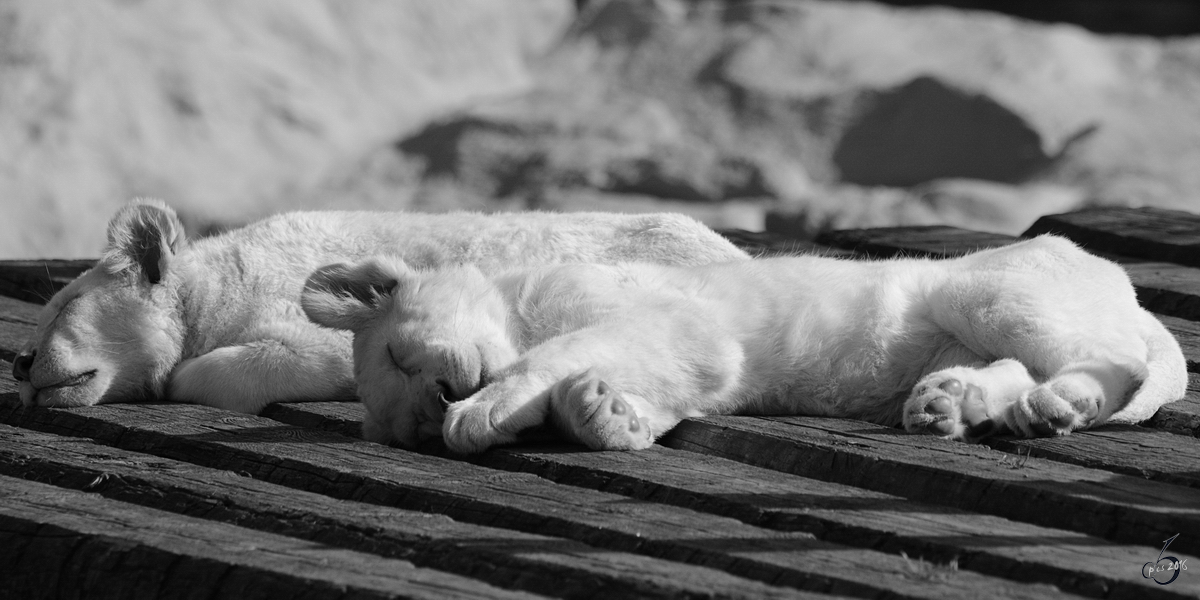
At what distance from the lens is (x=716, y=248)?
18.2 feet

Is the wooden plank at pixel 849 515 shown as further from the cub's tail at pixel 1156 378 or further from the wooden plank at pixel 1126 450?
the cub's tail at pixel 1156 378

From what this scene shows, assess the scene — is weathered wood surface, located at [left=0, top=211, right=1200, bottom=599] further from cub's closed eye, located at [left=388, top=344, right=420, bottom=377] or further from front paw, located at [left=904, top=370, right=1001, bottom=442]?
cub's closed eye, located at [left=388, top=344, right=420, bottom=377]

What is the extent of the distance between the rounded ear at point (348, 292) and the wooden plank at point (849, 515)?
875 millimetres

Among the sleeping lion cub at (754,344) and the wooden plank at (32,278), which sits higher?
the sleeping lion cub at (754,344)

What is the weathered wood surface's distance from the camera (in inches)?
96.5

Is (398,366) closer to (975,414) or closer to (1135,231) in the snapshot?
(975,414)

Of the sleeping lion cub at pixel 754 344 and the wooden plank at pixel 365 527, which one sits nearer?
the wooden plank at pixel 365 527

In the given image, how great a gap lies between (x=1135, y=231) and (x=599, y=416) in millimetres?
3764

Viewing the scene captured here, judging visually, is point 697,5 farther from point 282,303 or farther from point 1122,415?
point 1122,415

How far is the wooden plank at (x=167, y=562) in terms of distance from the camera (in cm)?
247

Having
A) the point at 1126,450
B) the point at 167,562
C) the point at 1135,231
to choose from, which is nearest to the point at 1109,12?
the point at 1135,231

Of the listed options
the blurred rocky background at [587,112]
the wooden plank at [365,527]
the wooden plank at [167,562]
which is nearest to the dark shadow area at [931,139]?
the blurred rocky background at [587,112]

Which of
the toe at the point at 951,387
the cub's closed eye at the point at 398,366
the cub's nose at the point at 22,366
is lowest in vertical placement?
the cub's nose at the point at 22,366

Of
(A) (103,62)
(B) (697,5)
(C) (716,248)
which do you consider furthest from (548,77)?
(C) (716,248)
